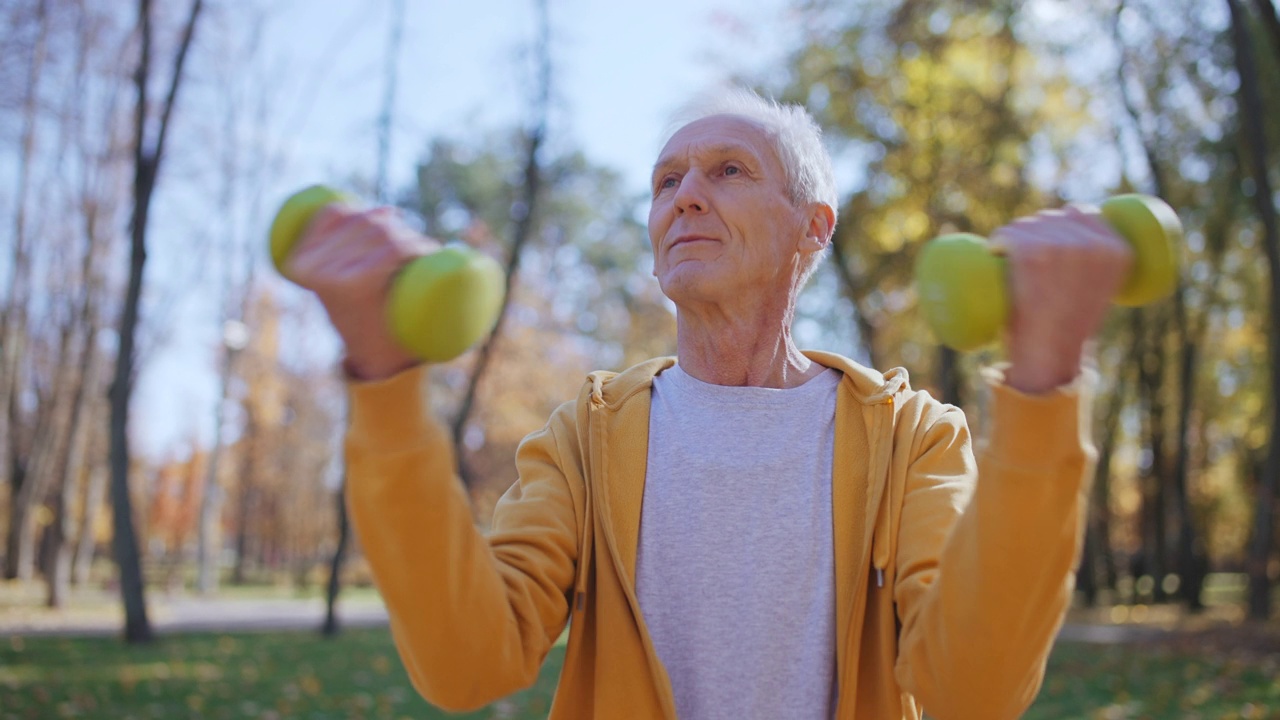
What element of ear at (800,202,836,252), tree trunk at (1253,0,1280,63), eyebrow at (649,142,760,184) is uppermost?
tree trunk at (1253,0,1280,63)

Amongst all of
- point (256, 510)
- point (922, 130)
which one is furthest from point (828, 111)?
point (256, 510)

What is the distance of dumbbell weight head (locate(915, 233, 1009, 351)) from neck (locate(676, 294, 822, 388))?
0.79m

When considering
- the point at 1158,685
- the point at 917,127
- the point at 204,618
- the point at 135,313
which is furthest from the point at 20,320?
the point at 1158,685

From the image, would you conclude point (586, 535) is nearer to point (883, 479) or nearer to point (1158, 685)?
point (883, 479)

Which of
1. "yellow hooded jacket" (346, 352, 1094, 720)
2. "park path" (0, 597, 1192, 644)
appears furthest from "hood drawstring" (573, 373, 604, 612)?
"park path" (0, 597, 1192, 644)

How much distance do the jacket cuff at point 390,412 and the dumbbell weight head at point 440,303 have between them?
0.06 metres

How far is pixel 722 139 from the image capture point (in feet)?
6.90

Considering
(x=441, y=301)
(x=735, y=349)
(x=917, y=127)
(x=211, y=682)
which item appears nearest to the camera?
(x=441, y=301)

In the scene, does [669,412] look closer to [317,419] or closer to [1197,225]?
[1197,225]

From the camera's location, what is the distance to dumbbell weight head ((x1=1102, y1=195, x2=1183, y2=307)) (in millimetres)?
1315

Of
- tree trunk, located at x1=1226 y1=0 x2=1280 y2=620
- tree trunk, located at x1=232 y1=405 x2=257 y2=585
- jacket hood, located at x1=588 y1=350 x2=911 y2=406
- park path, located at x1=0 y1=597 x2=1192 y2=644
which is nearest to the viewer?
jacket hood, located at x1=588 y1=350 x2=911 y2=406

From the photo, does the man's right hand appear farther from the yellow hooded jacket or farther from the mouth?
the mouth

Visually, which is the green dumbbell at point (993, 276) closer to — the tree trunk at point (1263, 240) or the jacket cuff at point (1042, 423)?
the jacket cuff at point (1042, 423)

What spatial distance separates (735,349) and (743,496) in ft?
1.10
